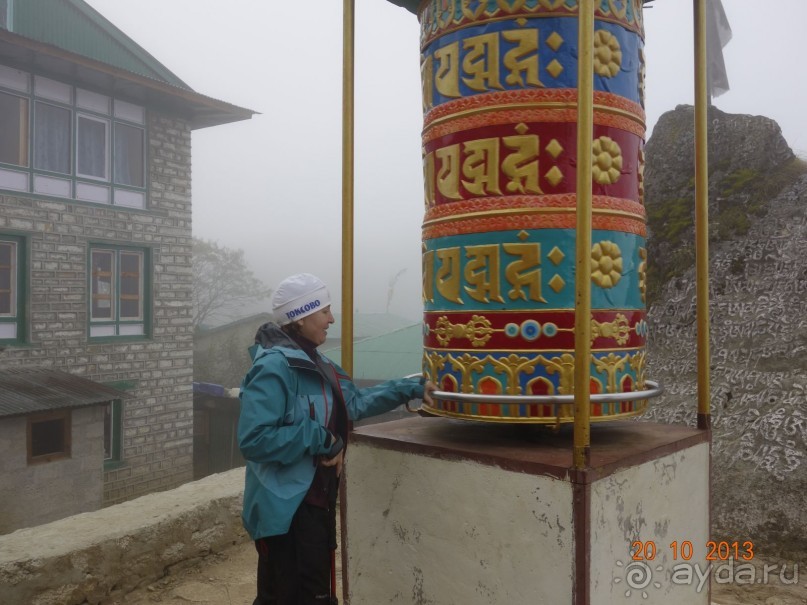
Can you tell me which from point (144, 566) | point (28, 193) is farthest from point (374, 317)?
point (144, 566)

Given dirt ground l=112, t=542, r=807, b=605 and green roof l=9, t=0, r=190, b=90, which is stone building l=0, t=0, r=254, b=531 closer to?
green roof l=9, t=0, r=190, b=90

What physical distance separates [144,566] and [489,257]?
271 cm

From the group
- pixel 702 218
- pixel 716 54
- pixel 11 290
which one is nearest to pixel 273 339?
pixel 702 218

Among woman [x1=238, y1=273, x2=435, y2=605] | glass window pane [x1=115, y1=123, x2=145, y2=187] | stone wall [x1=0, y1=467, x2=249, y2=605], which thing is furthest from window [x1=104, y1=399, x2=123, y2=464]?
woman [x1=238, y1=273, x2=435, y2=605]

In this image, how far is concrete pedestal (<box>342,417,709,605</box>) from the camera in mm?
1874

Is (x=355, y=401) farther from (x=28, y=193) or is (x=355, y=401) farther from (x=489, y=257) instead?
(x=28, y=193)

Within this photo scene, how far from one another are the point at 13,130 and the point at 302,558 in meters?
12.4

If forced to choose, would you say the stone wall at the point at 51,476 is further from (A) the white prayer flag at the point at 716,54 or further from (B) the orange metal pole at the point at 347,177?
(A) the white prayer flag at the point at 716,54

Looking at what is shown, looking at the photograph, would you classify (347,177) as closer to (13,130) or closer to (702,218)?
(702,218)

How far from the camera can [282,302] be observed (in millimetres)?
2430

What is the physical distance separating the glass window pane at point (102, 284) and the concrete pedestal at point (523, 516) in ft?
40.4

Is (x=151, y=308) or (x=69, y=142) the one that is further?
(x=151, y=308)

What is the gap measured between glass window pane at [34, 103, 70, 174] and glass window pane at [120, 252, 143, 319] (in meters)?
2.16

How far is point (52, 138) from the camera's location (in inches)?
495
